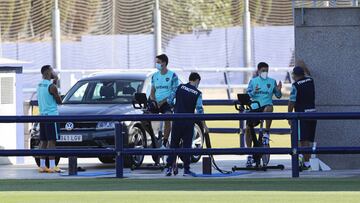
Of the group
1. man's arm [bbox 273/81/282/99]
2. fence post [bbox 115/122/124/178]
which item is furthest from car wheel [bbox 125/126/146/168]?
man's arm [bbox 273/81/282/99]

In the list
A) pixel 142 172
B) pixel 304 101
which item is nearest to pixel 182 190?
pixel 142 172

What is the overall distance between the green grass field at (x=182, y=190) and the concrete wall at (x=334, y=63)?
96.4 inches

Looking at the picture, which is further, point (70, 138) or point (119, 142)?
point (70, 138)

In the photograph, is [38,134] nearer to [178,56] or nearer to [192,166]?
[192,166]

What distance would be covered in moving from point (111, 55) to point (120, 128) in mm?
28253

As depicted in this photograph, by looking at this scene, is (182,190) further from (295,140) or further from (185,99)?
(185,99)

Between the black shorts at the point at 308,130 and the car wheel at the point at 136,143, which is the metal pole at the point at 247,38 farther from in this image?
the black shorts at the point at 308,130

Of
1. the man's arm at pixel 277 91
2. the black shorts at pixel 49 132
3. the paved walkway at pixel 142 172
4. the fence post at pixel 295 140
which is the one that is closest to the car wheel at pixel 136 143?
the paved walkway at pixel 142 172

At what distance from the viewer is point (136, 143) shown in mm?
20078

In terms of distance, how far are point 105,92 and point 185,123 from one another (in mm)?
3355

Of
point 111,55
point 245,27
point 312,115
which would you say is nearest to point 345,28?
point 312,115

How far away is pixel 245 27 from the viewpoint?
42.2m

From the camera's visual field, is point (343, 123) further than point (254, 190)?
Yes

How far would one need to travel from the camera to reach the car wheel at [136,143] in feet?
64.6
